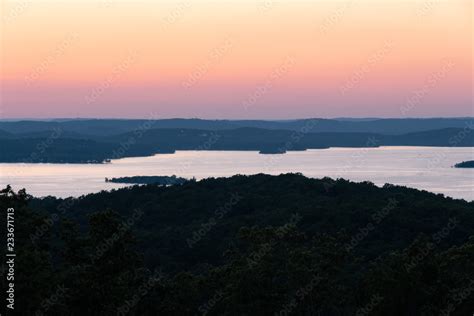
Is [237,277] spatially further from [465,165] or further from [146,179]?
[465,165]

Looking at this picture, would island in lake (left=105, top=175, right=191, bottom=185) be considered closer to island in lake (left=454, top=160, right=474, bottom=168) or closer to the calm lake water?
the calm lake water

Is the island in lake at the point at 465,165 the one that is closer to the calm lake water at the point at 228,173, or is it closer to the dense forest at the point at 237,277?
the calm lake water at the point at 228,173

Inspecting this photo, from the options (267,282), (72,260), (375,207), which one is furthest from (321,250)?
(375,207)

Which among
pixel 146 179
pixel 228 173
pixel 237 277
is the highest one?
pixel 228 173

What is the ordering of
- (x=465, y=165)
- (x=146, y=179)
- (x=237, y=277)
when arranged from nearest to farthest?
(x=237, y=277), (x=146, y=179), (x=465, y=165)

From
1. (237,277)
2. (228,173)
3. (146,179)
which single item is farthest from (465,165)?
(237,277)

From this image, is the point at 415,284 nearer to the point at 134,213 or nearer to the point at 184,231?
the point at 184,231

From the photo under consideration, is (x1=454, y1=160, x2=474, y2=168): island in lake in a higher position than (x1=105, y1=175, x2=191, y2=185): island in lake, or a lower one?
higher

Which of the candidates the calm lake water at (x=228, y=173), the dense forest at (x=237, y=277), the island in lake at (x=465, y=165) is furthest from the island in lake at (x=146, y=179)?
→ the dense forest at (x=237, y=277)

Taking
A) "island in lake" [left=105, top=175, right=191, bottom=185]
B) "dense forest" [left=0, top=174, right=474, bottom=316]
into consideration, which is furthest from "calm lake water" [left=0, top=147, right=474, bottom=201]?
"dense forest" [left=0, top=174, right=474, bottom=316]

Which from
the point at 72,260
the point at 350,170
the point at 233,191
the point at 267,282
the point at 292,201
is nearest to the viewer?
the point at 72,260

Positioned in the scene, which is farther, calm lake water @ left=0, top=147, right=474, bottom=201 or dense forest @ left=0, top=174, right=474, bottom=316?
calm lake water @ left=0, top=147, right=474, bottom=201
